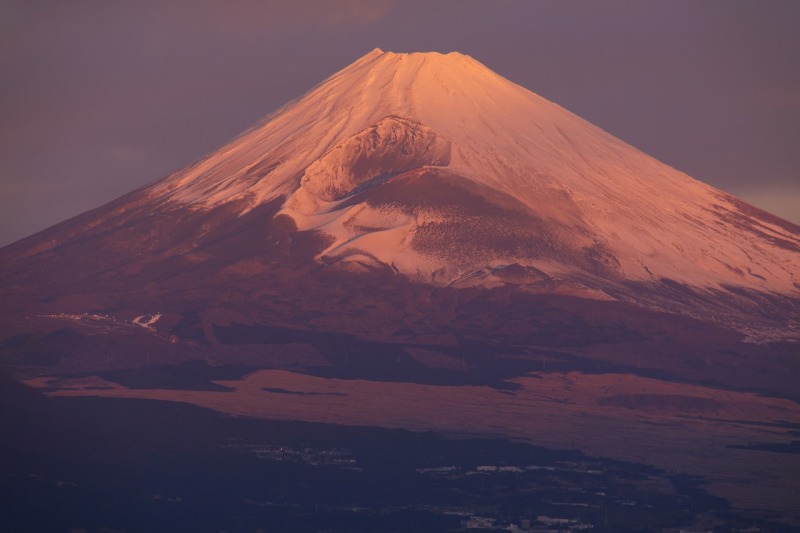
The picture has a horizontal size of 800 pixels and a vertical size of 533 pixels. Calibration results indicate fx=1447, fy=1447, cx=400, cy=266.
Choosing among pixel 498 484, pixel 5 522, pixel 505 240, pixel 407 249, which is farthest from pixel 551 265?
pixel 5 522

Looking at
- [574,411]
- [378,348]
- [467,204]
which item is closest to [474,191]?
[467,204]

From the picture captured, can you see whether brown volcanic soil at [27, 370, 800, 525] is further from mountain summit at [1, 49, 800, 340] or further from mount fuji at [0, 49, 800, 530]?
mountain summit at [1, 49, 800, 340]

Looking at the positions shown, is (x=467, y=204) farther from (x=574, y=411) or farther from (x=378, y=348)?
(x=574, y=411)

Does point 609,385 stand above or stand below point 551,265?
below

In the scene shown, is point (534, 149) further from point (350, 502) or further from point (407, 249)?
point (350, 502)

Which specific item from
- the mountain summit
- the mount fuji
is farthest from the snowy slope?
the mount fuji

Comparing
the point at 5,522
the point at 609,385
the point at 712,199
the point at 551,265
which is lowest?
the point at 5,522
